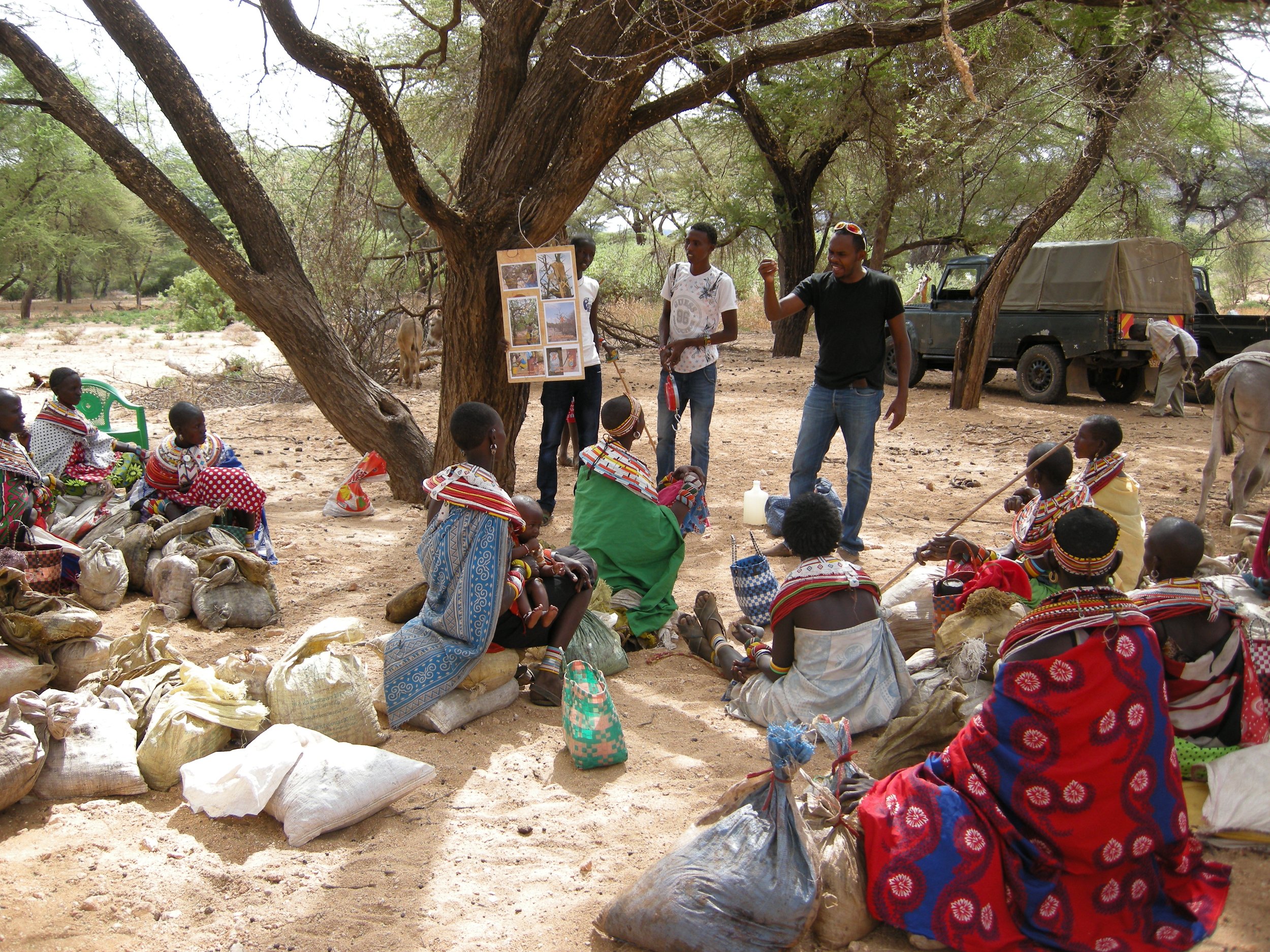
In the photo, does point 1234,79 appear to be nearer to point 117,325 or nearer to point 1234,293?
point 1234,293

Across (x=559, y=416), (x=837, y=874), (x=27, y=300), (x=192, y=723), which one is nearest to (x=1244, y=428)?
(x=559, y=416)

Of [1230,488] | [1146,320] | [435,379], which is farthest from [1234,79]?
[435,379]

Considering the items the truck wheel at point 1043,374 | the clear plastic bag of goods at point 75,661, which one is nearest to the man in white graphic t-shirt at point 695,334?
the clear plastic bag of goods at point 75,661

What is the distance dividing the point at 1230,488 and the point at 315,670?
6.04 meters

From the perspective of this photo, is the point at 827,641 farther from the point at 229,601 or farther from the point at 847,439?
the point at 229,601

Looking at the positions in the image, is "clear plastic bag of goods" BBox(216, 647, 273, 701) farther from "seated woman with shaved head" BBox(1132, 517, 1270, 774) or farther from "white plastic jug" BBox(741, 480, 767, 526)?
"white plastic jug" BBox(741, 480, 767, 526)

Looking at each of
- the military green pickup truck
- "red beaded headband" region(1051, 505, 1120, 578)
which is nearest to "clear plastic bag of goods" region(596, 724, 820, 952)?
"red beaded headband" region(1051, 505, 1120, 578)

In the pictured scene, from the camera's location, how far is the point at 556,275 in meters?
5.43

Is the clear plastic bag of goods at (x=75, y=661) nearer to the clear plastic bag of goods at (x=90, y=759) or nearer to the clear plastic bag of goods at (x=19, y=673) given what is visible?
the clear plastic bag of goods at (x=19, y=673)

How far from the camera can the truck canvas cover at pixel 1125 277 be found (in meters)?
10.8

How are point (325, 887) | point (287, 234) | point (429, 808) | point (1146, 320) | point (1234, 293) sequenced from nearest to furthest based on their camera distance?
point (325, 887) → point (429, 808) → point (287, 234) → point (1146, 320) → point (1234, 293)

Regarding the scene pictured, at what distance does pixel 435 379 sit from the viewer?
526 inches

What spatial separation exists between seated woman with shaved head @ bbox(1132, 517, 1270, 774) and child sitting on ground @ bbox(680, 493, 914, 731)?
0.87 m

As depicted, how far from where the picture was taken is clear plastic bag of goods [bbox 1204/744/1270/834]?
253cm
